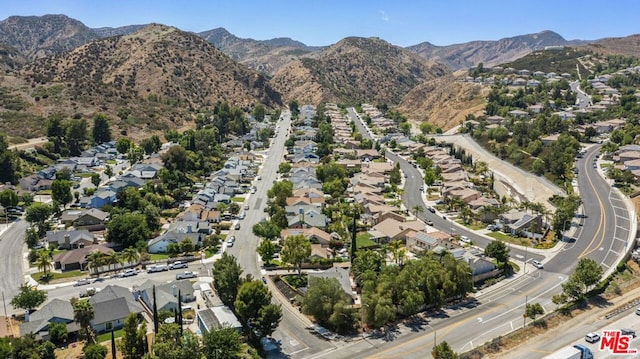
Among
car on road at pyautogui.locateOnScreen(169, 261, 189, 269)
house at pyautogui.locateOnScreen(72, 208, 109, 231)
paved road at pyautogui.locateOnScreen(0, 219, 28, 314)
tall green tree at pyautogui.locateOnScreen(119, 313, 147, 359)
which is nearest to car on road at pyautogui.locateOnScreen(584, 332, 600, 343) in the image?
tall green tree at pyautogui.locateOnScreen(119, 313, 147, 359)

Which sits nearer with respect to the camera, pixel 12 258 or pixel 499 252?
pixel 499 252

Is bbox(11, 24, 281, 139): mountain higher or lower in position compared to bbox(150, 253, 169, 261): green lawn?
higher

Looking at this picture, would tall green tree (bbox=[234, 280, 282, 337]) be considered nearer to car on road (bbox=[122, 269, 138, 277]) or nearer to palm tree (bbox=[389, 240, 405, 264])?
car on road (bbox=[122, 269, 138, 277])

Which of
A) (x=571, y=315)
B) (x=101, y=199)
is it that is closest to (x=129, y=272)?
(x=101, y=199)

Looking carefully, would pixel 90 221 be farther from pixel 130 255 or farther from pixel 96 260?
pixel 96 260

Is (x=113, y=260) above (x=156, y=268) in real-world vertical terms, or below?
above

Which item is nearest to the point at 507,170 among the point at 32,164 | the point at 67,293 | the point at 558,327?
the point at 558,327
